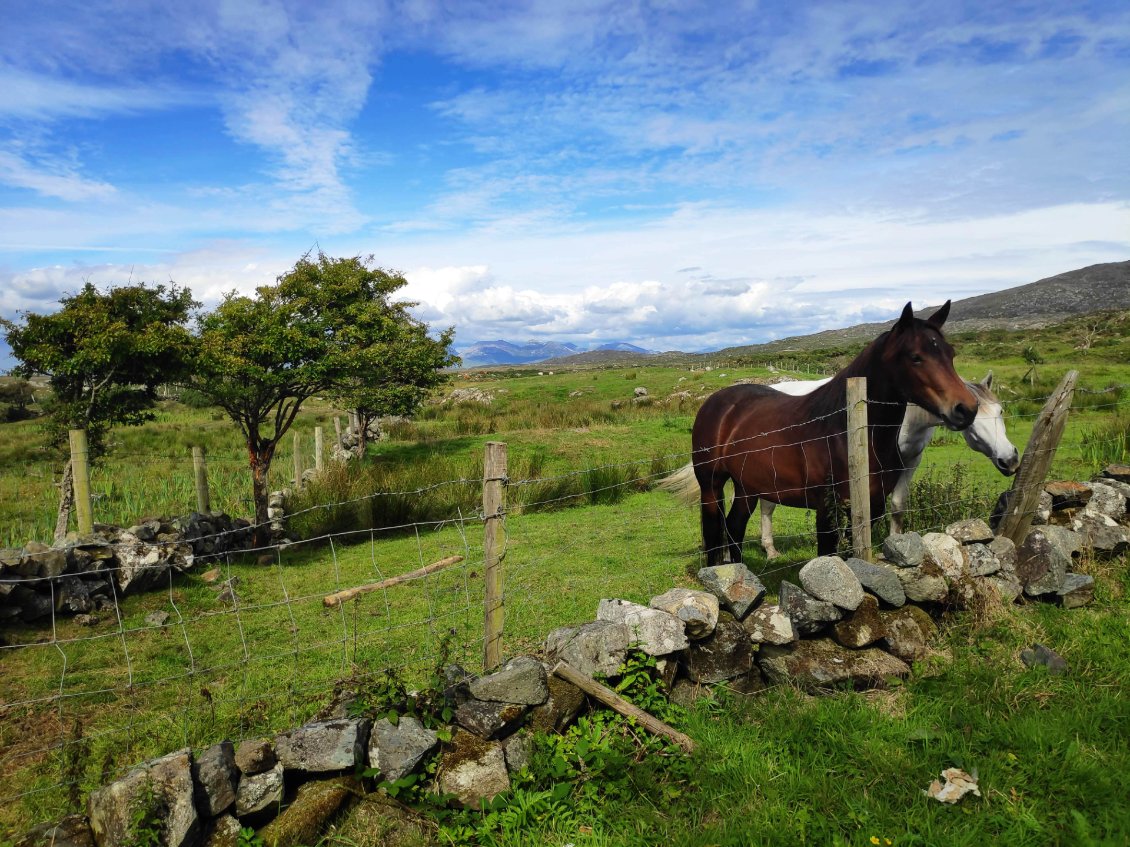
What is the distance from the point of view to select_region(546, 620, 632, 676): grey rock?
3931 millimetres

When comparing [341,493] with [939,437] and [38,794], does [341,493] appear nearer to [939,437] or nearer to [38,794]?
[38,794]

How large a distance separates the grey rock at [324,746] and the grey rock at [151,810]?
455mm

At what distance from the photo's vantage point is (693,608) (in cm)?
414

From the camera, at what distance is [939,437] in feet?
49.0

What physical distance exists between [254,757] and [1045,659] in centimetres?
484

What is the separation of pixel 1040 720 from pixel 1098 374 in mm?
25142

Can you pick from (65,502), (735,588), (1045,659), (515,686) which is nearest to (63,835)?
(515,686)

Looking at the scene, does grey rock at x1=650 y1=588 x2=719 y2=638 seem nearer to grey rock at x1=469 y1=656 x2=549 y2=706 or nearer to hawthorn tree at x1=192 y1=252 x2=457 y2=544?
grey rock at x1=469 y1=656 x2=549 y2=706

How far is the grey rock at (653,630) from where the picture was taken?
157 inches

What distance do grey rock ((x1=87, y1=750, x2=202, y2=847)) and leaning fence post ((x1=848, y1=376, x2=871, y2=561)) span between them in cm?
462

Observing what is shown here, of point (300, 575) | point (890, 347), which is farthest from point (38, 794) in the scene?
point (890, 347)

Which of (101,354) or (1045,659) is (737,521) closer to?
(1045,659)

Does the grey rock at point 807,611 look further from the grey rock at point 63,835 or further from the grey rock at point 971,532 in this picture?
the grey rock at point 63,835

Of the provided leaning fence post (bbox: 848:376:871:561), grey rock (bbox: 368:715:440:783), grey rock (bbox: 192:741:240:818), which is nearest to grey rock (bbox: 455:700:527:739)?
grey rock (bbox: 368:715:440:783)
